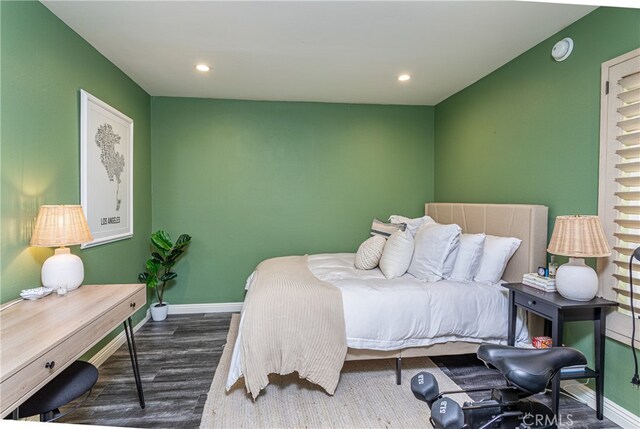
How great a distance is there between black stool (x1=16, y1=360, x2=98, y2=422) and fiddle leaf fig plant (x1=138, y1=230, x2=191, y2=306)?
6.42ft

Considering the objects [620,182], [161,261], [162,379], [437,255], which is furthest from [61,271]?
[620,182]

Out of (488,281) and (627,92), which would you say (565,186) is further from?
(488,281)

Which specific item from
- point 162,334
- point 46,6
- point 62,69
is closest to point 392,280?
point 162,334

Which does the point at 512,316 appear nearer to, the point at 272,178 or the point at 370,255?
the point at 370,255

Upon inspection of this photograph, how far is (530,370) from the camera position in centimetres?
131

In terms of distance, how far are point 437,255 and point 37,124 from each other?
9.64 ft

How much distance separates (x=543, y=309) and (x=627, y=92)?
1389 mm

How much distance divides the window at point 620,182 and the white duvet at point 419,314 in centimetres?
64

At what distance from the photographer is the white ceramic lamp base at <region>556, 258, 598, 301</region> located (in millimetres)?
1944

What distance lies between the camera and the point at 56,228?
1.88 meters

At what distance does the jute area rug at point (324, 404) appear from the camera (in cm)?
197

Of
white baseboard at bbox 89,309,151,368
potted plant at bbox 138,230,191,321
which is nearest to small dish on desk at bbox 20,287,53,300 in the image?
white baseboard at bbox 89,309,151,368

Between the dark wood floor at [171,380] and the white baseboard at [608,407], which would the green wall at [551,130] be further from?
the dark wood floor at [171,380]

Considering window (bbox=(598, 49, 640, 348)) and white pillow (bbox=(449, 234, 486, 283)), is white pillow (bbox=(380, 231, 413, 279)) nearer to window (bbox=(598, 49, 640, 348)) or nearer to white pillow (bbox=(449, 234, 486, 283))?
white pillow (bbox=(449, 234, 486, 283))
